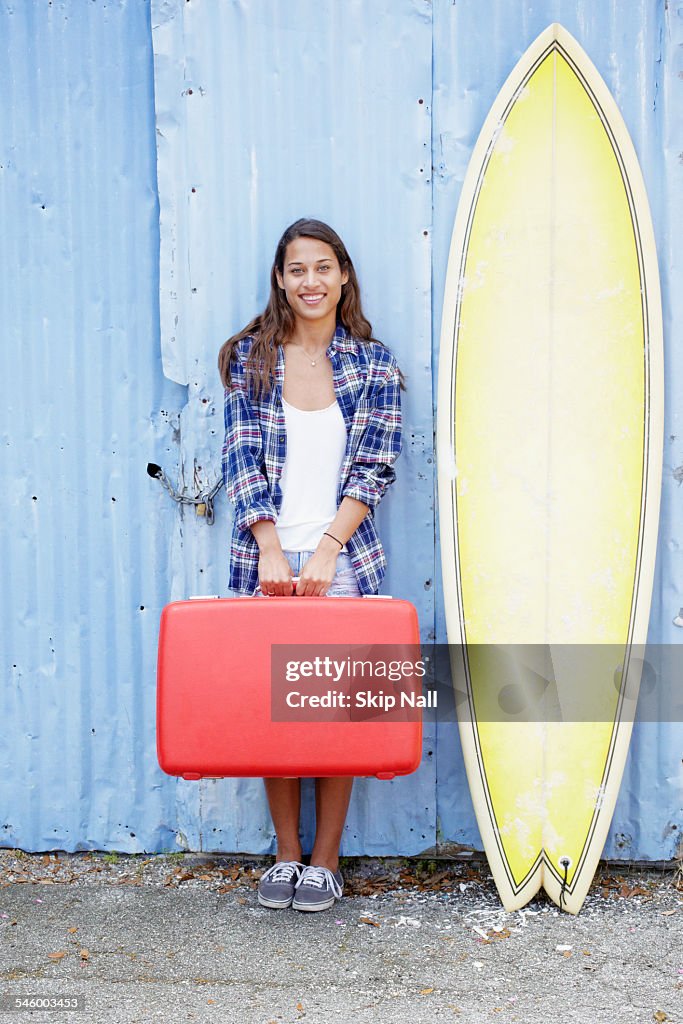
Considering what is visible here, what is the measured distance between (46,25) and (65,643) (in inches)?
65.7

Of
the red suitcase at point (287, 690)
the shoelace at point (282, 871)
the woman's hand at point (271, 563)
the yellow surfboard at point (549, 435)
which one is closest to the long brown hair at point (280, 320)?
the yellow surfboard at point (549, 435)

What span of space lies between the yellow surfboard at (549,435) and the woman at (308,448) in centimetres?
23

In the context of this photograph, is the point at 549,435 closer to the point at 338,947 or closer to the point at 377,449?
the point at 377,449

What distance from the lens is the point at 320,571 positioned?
2174 mm

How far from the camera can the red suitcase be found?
6.54 ft

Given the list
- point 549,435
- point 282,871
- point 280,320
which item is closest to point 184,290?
point 280,320

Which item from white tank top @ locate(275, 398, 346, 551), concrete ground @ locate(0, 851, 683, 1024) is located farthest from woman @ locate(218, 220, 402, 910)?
concrete ground @ locate(0, 851, 683, 1024)

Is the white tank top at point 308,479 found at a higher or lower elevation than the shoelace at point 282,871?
higher

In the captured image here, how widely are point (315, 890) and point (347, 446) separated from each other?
1.06 metres

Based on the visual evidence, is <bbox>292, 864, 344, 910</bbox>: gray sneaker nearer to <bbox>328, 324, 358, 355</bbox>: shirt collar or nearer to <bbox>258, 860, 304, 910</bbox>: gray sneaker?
<bbox>258, 860, 304, 910</bbox>: gray sneaker

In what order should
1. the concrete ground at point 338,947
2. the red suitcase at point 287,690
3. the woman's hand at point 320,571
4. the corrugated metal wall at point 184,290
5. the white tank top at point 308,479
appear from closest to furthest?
the concrete ground at point 338,947, the red suitcase at point 287,690, the woman's hand at point 320,571, the white tank top at point 308,479, the corrugated metal wall at point 184,290

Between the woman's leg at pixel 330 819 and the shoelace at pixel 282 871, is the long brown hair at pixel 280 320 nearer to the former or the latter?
the woman's leg at pixel 330 819

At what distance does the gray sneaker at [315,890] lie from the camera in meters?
2.22

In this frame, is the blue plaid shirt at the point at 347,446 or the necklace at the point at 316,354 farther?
the necklace at the point at 316,354
